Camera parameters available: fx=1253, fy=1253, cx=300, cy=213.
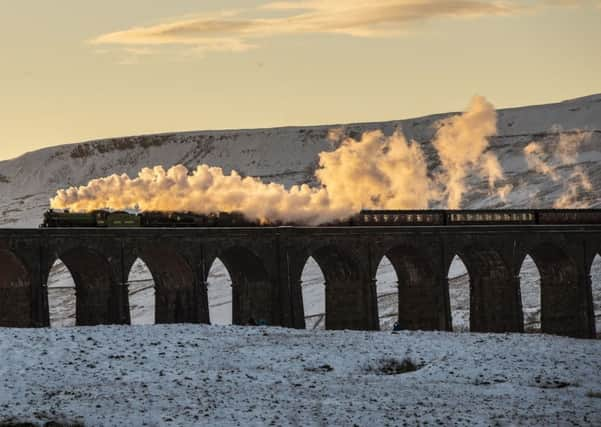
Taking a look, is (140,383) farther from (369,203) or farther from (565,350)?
(369,203)

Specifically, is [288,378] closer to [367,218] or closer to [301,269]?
[301,269]

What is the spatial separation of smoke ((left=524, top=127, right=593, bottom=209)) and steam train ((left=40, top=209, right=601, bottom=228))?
52.2 metres

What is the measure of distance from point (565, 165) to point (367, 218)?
3569 inches

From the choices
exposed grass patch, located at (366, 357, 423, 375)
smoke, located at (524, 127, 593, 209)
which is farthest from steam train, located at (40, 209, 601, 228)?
smoke, located at (524, 127, 593, 209)

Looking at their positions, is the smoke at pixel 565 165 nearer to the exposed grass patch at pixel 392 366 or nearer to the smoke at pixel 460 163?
the smoke at pixel 460 163

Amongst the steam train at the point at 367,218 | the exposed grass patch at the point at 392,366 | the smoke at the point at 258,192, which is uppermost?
the smoke at the point at 258,192

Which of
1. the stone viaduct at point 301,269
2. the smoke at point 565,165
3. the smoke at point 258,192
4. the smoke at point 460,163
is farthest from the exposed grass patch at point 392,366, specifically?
the smoke at point 565,165

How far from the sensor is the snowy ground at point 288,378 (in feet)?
120

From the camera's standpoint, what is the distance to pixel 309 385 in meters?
41.2

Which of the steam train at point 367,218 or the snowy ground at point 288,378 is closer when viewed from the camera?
the snowy ground at point 288,378

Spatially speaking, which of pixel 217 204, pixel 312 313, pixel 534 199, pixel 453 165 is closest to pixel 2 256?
pixel 217 204

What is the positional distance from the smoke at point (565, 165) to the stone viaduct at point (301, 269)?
2133 inches

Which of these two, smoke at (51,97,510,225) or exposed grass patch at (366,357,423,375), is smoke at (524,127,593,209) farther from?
exposed grass patch at (366,357,423,375)

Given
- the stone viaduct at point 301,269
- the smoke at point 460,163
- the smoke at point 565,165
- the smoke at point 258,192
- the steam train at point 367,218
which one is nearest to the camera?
the stone viaduct at point 301,269
